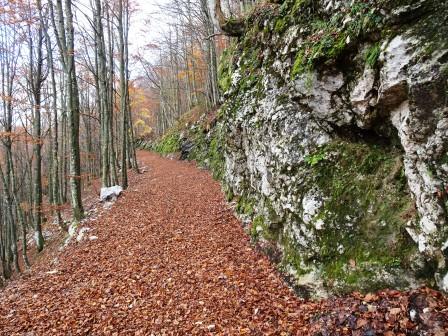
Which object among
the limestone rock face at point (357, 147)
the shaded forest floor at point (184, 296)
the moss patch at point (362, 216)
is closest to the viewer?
the limestone rock face at point (357, 147)

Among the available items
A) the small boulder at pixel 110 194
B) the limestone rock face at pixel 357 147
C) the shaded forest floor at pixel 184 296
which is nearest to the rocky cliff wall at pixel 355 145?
the limestone rock face at pixel 357 147

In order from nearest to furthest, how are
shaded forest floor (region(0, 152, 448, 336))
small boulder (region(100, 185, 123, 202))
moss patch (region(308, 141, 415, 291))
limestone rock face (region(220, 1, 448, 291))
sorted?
limestone rock face (region(220, 1, 448, 291)) → shaded forest floor (region(0, 152, 448, 336)) → moss patch (region(308, 141, 415, 291)) → small boulder (region(100, 185, 123, 202))

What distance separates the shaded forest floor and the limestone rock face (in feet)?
1.23

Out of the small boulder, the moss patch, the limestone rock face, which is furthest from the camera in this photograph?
the small boulder

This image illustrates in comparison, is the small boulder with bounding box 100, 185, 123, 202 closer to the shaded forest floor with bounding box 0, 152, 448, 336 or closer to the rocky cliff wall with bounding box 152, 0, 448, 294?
the shaded forest floor with bounding box 0, 152, 448, 336

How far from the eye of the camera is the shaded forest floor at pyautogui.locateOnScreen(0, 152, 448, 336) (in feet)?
11.0

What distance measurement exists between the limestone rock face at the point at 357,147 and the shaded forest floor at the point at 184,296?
0.38 meters

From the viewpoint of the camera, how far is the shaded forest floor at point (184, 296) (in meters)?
3.35

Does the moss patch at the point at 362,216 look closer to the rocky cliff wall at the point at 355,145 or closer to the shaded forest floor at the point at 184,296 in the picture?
the rocky cliff wall at the point at 355,145

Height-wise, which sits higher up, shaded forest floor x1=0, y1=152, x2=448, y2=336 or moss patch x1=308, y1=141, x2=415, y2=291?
moss patch x1=308, y1=141, x2=415, y2=291

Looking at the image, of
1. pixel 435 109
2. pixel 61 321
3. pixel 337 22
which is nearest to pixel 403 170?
pixel 435 109

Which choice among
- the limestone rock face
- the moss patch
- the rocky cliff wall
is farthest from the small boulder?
the moss patch

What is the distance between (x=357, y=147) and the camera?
4582mm

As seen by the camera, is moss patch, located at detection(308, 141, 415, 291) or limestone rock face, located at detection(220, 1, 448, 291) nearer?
limestone rock face, located at detection(220, 1, 448, 291)
